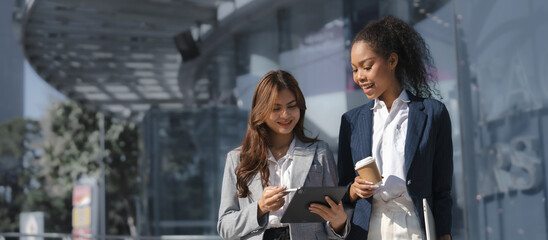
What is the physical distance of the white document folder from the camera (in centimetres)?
250

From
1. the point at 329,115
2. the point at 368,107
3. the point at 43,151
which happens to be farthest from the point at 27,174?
the point at 368,107

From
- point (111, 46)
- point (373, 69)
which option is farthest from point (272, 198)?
point (111, 46)

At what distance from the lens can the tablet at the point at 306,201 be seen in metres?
2.50

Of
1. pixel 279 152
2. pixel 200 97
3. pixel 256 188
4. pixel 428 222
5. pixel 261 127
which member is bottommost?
pixel 428 222

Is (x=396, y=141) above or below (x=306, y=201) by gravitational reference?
above

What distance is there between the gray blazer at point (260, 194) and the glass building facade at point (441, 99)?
0.11m

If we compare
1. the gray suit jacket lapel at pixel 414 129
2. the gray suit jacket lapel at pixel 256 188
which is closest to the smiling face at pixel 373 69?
the gray suit jacket lapel at pixel 414 129

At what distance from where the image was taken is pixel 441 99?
298 cm

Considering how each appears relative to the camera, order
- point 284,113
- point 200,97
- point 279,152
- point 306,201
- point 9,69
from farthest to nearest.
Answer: point 9,69 < point 200,97 < point 279,152 < point 284,113 < point 306,201

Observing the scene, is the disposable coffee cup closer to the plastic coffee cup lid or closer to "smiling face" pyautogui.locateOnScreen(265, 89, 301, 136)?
the plastic coffee cup lid

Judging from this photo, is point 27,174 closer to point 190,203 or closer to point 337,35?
point 190,203

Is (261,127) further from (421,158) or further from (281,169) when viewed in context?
(421,158)

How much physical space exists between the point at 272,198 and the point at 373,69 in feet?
1.95

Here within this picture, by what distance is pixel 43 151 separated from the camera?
79.9 ft
